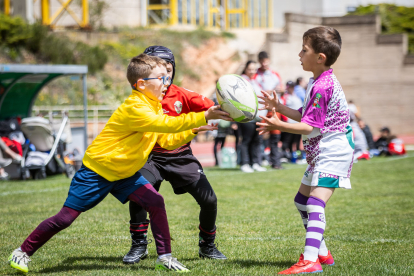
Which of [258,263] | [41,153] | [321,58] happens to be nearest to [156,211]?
[258,263]

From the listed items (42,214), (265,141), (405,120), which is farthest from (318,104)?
(405,120)

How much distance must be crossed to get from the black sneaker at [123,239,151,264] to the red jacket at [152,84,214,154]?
2.61 feet

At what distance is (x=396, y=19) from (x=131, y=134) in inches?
1130

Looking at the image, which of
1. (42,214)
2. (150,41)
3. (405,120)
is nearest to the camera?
(42,214)

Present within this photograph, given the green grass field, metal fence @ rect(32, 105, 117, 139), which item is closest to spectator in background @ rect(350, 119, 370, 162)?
the green grass field

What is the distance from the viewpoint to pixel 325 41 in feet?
12.5

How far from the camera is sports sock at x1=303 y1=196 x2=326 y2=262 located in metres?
3.73

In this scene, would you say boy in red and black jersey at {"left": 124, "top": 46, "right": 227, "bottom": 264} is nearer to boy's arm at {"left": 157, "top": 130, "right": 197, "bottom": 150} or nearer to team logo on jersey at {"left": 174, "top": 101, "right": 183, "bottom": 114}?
team logo on jersey at {"left": 174, "top": 101, "right": 183, "bottom": 114}

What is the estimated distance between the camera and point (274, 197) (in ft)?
25.8

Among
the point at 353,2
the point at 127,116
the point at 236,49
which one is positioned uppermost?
the point at 353,2

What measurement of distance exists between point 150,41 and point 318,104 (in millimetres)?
25252

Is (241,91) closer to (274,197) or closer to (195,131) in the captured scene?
(195,131)

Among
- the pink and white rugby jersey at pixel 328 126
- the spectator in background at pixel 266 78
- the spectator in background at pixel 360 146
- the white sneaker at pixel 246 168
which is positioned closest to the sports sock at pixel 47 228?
the pink and white rugby jersey at pixel 328 126

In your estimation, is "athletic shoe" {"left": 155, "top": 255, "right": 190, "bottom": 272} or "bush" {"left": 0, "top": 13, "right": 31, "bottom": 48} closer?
"athletic shoe" {"left": 155, "top": 255, "right": 190, "bottom": 272}
